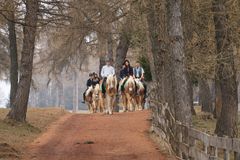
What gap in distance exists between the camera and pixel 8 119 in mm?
24250

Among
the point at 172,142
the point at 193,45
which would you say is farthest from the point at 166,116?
the point at 193,45

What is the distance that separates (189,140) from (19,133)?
368 inches

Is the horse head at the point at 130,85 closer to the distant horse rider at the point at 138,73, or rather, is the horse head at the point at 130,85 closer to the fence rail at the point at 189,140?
the distant horse rider at the point at 138,73

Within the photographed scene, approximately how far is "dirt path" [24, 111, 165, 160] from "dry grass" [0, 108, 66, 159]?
0.39 m

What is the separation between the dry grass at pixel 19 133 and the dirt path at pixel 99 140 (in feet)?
1.27

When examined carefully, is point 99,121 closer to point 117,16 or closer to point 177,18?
point 117,16

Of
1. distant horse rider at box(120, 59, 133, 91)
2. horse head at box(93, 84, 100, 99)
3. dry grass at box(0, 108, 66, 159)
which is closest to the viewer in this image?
dry grass at box(0, 108, 66, 159)

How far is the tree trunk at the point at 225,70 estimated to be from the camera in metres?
20.3

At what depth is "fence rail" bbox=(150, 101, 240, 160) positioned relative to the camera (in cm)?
1134

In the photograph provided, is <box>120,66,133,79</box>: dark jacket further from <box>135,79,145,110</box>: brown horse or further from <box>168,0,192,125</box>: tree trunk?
<box>168,0,192,125</box>: tree trunk

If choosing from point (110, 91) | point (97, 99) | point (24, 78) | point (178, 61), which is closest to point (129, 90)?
point (110, 91)

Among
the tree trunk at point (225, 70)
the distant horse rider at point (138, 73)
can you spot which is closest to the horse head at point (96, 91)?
the distant horse rider at point (138, 73)

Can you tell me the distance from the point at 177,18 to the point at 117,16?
1413 cm

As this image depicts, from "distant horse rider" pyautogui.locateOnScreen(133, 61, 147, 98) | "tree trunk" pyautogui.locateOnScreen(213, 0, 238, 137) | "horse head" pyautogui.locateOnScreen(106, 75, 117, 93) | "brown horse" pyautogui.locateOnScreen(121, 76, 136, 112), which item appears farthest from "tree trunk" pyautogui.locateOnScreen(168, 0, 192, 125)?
"distant horse rider" pyautogui.locateOnScreen(133, 61, 147, 98)
